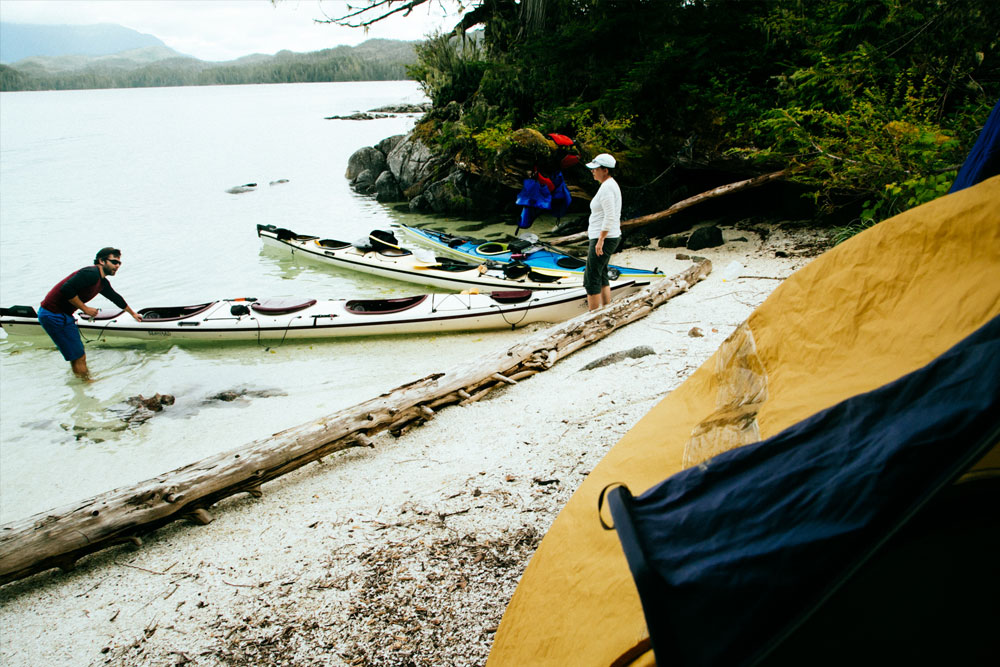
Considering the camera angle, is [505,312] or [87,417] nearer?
[87,417]

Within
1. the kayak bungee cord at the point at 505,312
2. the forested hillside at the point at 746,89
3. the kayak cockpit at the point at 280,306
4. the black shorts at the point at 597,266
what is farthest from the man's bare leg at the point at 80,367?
the forested hillside at the point at 746,89

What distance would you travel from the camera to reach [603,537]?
2096 mm

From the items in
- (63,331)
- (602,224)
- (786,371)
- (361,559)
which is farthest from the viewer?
(63,331)

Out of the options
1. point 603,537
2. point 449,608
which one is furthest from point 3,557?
point 603,537

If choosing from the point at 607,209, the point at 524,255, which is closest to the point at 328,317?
the point at 524,255

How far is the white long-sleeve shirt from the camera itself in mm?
6758

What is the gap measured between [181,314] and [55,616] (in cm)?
711

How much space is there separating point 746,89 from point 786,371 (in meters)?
11.3

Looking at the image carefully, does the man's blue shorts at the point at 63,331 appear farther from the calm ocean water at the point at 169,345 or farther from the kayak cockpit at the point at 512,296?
the kayak cockpit at the point at 512,296

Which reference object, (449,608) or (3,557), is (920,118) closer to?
(449,608)

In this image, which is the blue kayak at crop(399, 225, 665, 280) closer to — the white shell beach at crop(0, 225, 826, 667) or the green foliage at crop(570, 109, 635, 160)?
the green foliage at crop(570, 109, 635, 160)

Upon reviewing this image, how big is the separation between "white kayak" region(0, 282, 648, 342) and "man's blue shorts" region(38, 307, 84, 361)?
922 mm

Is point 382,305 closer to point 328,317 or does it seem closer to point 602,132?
point 328,317

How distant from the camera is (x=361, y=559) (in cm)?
333
